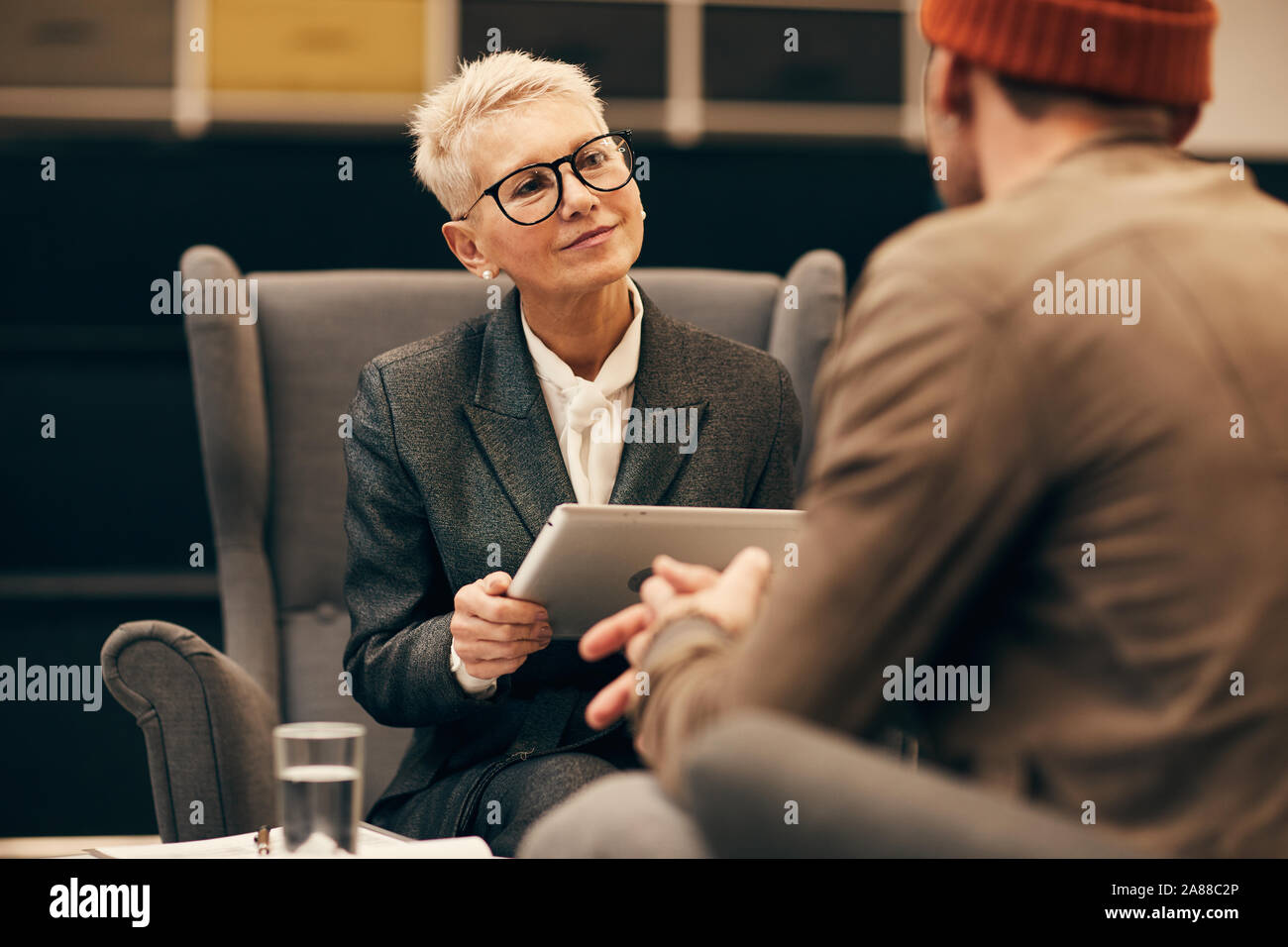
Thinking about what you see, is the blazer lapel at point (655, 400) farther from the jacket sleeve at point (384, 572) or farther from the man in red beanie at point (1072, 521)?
the man in red beanie at point (1072, 521)

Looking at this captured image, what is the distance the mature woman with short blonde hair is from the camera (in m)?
1.51

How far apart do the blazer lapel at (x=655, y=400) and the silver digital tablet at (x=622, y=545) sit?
0.86 ft

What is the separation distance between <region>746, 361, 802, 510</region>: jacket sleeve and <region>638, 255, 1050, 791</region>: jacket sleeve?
3.08ft

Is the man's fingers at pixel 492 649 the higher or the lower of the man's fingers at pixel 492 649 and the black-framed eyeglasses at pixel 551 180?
the lower

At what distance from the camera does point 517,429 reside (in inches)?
62.5

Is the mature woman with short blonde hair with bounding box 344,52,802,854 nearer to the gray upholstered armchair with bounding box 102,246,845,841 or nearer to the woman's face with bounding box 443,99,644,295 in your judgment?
the woman's face with bounding box 443,99,644,295

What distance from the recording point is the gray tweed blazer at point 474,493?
1511 millimetres

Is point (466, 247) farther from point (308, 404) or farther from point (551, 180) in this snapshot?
point (308, 404)

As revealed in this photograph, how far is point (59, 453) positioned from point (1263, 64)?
329 cm

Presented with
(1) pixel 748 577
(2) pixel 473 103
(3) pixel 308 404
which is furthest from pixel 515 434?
(1) pixel 748 577

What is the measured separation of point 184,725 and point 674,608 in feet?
2.84

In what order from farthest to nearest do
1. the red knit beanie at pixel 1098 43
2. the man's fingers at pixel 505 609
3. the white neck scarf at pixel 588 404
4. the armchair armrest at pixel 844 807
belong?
the white neck scarf at pixel 588 404 < the man's fingers at pixel 505 609 < the red knit beanie at pixel 1098 43 < the armchair armrest at pixel 844 807

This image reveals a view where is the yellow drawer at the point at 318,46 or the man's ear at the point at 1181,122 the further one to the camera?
the yellow drawer at the point at 318,46

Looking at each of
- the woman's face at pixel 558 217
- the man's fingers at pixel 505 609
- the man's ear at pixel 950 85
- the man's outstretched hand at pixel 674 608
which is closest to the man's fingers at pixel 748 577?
the man's outstretched hand at pixel 674 608
